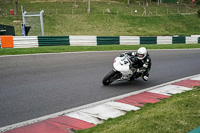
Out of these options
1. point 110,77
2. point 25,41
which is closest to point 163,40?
point 25,41

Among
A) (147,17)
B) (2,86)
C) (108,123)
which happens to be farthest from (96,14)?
(108,123)

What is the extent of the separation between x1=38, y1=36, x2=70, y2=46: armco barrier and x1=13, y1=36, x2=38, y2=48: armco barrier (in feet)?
1.32

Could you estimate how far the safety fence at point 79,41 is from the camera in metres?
16.1

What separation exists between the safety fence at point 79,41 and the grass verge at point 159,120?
12770mm

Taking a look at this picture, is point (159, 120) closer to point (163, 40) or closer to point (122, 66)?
point (122, 66)

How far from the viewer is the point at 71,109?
573cm

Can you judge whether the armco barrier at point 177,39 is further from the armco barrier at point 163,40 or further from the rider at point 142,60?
the rider at point 142,60

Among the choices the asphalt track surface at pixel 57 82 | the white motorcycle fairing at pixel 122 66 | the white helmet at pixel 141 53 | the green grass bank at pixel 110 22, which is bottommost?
the asphalt track surface at pixel 57 82

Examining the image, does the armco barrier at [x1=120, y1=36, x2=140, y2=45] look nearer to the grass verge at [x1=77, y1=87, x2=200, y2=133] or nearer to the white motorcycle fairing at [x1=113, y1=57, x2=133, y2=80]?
the white motorcycle fairing at [x1=113, y1=57, x2=133, y2=80]

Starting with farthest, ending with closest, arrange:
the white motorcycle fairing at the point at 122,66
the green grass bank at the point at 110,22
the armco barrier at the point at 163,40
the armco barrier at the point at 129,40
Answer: the green grass bank at the point at 110,22, the armco barrier at the point at 163,40, the armco barrier at the point at 129,40, the white motorcycle fairing at the point at 122,66

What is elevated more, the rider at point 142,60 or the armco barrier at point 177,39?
the armco barrier at point 177,39

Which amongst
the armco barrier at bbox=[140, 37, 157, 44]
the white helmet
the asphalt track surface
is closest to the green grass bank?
the armco barrier at bbox=[140, 37, 157, 44]

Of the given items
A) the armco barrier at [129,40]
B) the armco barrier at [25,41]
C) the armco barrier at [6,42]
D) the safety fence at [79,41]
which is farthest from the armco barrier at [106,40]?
the armco barrier at [6,42]

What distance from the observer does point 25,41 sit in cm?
1650
